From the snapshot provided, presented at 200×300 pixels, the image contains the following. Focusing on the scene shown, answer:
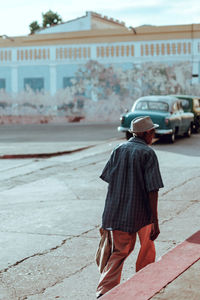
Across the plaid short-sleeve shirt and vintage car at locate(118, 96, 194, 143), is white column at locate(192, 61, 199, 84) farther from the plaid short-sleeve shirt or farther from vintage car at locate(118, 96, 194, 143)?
the plaid short-sleeve shirt

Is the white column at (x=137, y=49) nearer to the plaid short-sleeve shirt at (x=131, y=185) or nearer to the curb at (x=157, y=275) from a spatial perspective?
the curb at (x=157, y=275)

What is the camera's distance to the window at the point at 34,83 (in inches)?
1411

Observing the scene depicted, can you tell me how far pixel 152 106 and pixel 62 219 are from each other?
12686mm

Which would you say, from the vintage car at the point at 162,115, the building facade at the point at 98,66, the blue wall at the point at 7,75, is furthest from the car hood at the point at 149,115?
the blue wall at the point at 7,75

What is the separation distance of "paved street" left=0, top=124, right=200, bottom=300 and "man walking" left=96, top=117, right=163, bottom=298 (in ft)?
2.01

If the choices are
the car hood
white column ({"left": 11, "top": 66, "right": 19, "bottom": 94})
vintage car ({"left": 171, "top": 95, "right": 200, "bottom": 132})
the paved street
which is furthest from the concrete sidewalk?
white column ({"left": 11, "top": 66, "right": 19, "bottom": 94})

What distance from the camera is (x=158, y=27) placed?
111 ft

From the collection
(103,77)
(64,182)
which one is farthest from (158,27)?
(64,182)

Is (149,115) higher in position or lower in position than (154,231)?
higher

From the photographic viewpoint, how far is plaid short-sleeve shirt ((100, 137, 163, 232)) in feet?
16.7

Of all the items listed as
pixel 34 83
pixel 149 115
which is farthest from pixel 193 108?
pixel 34 83

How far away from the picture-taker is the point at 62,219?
29.5ft

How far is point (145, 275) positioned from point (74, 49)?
102 feet

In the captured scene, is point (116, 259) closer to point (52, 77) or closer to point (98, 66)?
point (98, 66)
